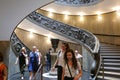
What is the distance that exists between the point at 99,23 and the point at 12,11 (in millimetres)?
10410

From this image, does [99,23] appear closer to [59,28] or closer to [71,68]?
[59,28]

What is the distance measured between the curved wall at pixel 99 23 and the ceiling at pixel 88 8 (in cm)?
29

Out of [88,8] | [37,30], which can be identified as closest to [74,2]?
[88,8]

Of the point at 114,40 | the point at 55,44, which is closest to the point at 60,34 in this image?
the point at 114,40

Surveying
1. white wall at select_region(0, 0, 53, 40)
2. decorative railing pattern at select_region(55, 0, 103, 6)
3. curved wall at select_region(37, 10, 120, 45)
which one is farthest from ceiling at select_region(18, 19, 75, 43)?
white wall at select_region(0, 0, 53, 40)

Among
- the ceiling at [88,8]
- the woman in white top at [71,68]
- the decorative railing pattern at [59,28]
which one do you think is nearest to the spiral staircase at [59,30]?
the decorative railing pattern at [59,28]

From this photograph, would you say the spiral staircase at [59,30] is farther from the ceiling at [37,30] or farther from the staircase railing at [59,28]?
the ceiling at [37,30]

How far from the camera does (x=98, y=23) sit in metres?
13.1

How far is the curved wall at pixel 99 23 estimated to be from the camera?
1194 cm

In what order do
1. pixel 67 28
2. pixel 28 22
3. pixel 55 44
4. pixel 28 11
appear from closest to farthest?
pixel 28 11 < pixel 55 44 < pixel 28 22 < pixel 67 28

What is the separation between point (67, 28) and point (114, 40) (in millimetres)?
3279

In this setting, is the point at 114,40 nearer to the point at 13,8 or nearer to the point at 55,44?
the point at 55,44

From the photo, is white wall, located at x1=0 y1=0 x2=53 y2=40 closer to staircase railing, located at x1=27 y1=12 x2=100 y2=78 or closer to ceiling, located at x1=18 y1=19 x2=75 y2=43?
staircase railing, located at x1=27 y1=12 x2=100 y2=78

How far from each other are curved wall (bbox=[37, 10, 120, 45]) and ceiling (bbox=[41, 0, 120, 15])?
287 mm
